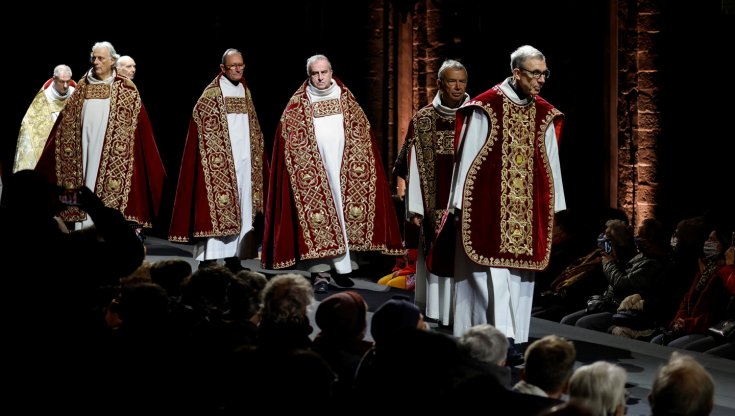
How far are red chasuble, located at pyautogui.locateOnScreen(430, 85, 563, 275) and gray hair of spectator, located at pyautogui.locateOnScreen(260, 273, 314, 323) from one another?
1666 mm

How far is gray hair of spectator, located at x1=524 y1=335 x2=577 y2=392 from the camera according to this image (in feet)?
14.2

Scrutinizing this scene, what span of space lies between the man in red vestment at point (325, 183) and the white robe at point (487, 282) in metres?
1.86

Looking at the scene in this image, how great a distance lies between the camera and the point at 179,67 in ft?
46.0

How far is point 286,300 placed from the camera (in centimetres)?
489

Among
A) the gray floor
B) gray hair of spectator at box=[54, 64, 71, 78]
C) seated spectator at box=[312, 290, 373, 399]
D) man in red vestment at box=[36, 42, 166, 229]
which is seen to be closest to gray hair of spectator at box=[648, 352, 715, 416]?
seated spectator at box=[312, 290, 373, 399]

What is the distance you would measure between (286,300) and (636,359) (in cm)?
237

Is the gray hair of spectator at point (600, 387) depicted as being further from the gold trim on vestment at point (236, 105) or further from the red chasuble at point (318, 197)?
the gold trim on vestment at point (236, 105)

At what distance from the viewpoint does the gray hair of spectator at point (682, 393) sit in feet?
11.9

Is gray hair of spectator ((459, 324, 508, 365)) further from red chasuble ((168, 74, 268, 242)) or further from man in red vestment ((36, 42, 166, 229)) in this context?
man in red vestment ((36, 42, 166, 229))

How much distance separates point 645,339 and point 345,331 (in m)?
3.32

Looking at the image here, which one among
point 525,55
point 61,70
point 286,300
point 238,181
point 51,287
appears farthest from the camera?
point 61,70

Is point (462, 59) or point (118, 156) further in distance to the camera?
point (462, 59)

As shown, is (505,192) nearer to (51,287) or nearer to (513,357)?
(513,357)

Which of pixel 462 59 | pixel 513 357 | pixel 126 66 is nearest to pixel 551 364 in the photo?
pixel 513 357
